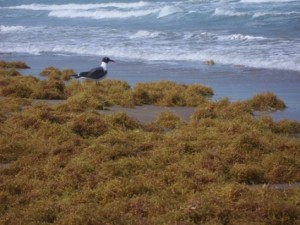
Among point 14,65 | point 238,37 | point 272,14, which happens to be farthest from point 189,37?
point 14,65

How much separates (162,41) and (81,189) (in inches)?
653

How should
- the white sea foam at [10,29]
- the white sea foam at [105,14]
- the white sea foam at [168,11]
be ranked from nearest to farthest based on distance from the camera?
the white sea foam at [10,29]
the white sea foam at [168,11]
the white sea foam at [105,14]

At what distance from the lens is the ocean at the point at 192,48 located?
13672 millimetres

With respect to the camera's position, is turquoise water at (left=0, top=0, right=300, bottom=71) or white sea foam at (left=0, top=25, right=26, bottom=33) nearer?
turquoise water at (left=0, top=0, right=300, bottom=71)

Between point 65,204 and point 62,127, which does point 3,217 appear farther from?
point 62,127

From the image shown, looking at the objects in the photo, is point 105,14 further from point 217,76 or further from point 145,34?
point 217,76

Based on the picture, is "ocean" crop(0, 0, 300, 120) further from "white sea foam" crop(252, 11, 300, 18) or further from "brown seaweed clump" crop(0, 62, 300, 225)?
"brown seaweed clump" crop(0, 62, 300, 225)

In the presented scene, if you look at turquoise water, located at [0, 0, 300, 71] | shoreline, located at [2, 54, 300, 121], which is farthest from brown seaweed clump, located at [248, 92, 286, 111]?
turquoise water, located at [0, 0, 300, 71]

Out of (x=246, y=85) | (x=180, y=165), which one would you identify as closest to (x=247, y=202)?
(x=180, y=165)

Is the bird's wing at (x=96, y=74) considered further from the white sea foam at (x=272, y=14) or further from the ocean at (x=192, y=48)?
the white sea foam at (x=272, y=14)

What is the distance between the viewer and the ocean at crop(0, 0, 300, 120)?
13672 mm

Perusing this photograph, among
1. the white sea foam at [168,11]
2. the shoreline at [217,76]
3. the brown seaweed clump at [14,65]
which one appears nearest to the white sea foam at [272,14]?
the white sea foam at [168,11]

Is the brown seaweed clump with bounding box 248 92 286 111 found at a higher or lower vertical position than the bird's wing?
lower

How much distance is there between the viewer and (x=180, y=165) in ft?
21.8
